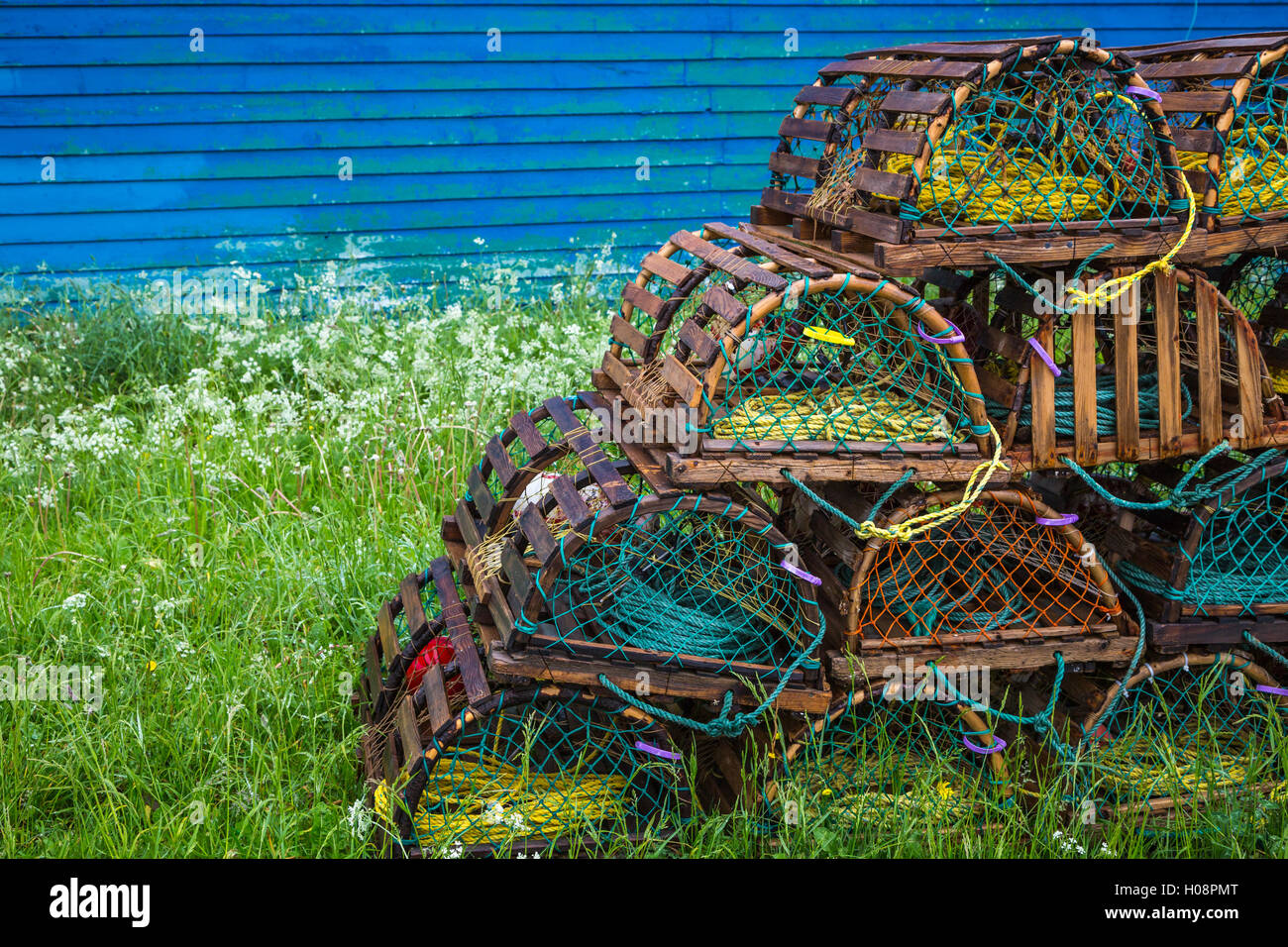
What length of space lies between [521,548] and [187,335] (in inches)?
151

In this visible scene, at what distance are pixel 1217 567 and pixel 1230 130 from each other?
1307 millimetres

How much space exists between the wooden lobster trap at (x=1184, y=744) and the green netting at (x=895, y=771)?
0.28 meters

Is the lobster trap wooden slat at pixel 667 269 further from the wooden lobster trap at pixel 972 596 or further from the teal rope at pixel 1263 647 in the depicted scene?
the teal rope at pixel 1263 647

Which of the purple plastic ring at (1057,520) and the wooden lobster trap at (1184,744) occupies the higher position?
the purple plastic ring at (1057,520)

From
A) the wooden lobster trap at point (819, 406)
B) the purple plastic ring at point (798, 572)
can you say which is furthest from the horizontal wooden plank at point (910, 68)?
the purple plastic ring at point (798, 572)

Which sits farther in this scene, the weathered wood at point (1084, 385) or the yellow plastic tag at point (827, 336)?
the weathered wood at point (1084, 385)

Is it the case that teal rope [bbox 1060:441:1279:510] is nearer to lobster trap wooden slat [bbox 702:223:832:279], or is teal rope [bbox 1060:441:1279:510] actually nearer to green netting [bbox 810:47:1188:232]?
green netting [bbox 810:47:1188:232]

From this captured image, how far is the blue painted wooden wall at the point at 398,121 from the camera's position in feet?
21.4

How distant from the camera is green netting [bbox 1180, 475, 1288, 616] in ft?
10.7

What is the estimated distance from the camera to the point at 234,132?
22.2ft

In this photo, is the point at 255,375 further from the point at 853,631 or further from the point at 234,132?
the point at 853,631
